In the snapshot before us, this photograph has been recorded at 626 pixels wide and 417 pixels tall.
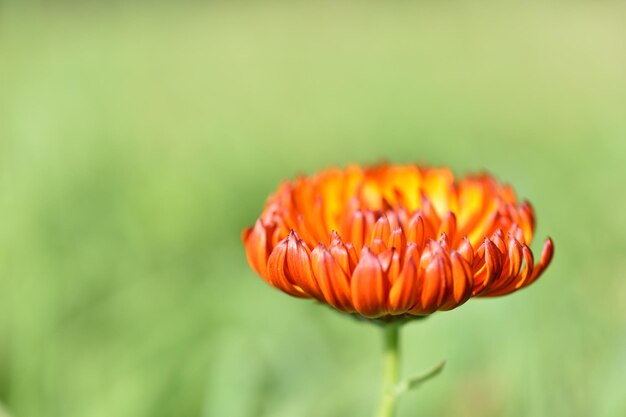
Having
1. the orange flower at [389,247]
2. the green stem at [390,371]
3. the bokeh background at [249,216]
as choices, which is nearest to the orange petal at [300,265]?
the orange flower at [389,247]

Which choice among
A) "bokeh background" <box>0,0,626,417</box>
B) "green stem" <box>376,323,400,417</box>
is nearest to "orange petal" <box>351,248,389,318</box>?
"green stem" <box>376,323,400,417</box>

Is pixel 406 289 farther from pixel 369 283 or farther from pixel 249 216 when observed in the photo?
pixel 249 216

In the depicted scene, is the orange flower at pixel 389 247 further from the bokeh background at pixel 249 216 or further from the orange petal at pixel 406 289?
the bokeh background at pixel 249 216

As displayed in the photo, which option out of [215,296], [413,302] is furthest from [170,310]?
[413,302]

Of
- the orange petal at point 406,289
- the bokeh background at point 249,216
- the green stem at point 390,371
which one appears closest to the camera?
the orange petal at point 406,289

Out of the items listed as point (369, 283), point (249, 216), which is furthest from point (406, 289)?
point (249, 216)

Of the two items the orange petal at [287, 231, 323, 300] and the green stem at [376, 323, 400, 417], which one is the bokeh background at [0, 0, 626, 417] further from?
the orange petal at [287, 231, 323, 300]
